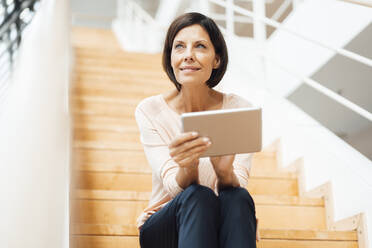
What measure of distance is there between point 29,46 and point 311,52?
→ 1601mm

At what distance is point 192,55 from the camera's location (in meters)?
1.19

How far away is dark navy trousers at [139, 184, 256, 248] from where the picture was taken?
101cm

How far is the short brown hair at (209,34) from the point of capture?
1.23 meters

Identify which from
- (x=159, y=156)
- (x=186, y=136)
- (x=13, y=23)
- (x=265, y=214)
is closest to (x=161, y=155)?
(x=159, y=156)

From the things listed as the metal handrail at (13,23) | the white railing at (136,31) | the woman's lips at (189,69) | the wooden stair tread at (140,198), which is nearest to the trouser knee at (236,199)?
the woman's lips at (189,69)

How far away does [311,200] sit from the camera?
1.71 metres

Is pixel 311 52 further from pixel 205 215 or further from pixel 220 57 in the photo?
pixel 205 215

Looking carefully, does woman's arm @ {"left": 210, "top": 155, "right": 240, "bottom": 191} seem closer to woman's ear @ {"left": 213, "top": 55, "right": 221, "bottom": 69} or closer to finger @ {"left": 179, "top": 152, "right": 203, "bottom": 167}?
finger @ {"left": 179, "top": 152, "right": 203, "bottom": 167}

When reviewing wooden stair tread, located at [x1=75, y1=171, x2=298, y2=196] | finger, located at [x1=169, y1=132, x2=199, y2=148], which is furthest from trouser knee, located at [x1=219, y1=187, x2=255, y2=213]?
wooden stair tread, located at [x1=75, y1=171, x2=298, y2=196]

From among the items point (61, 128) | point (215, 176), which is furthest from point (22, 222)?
point (215, 176)

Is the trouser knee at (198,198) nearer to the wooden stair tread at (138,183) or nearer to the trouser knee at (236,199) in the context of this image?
the trouser knee at (236,199)

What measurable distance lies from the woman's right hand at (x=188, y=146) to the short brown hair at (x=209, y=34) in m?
0.35

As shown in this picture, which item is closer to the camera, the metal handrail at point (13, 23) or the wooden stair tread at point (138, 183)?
the wooden stair tread at point (138, 183)

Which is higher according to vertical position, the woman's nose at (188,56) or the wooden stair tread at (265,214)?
the woman's nose at (188,56)
